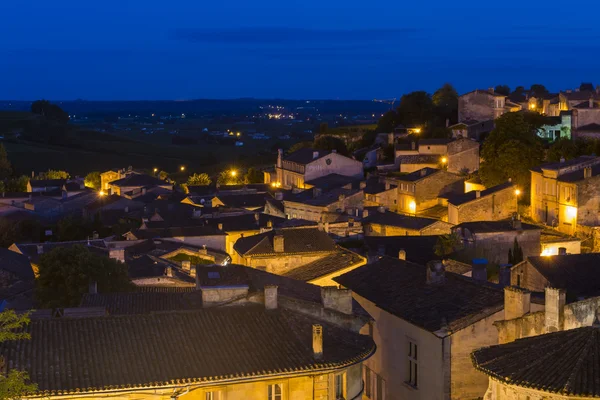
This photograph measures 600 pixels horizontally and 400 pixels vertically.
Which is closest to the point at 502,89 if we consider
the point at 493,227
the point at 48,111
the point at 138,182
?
the point at 138,182

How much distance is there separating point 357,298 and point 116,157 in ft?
402

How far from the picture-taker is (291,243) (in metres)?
40.1

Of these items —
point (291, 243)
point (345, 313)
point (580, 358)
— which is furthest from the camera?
point (291, 243)

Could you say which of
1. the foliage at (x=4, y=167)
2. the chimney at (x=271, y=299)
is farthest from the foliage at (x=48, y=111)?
the chimney at (x=271, y=299)

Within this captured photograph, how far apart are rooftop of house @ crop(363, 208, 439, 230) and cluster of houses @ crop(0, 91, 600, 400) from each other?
0.53ft

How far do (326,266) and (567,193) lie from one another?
23.1 m

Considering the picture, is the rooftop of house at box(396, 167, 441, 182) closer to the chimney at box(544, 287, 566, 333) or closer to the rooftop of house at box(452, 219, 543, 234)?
the rooftop of house at box(452, 219, 543, 234)

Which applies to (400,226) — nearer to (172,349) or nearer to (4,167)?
(172,349)

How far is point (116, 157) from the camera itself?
14888cm

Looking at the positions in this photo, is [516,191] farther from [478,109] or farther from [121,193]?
[121,193]

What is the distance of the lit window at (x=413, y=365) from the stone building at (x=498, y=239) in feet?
68.2

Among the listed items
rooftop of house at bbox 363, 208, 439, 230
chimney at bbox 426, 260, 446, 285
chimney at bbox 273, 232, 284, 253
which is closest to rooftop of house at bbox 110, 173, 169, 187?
rooftop of house at bbox 363, 208, 439, 230

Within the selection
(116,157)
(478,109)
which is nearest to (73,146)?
(116,157)

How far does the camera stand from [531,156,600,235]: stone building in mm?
53625
